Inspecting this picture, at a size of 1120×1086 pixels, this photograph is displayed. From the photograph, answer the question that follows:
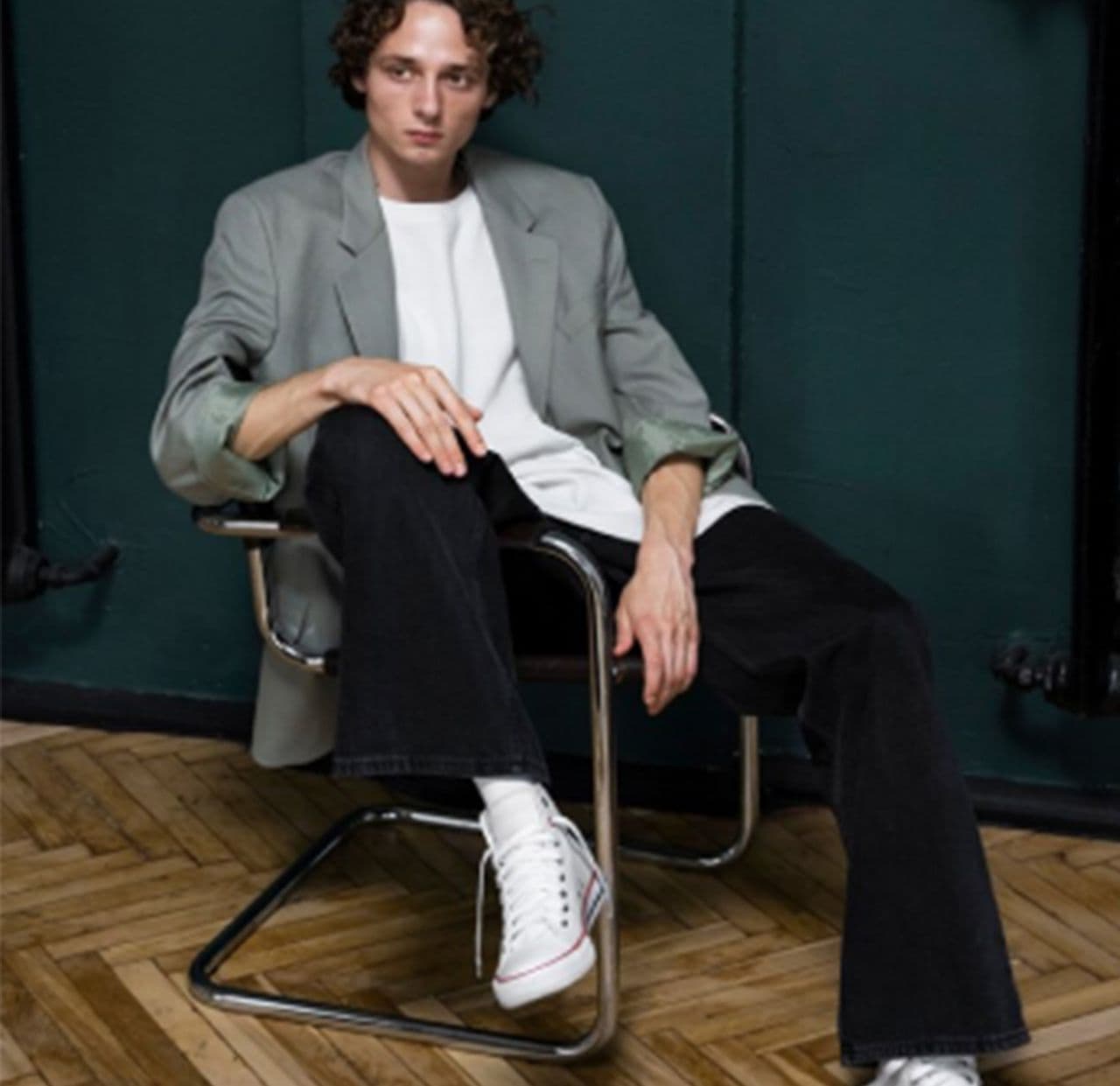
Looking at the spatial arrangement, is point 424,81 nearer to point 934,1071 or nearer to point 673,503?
point 673,503

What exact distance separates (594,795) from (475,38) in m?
0.86

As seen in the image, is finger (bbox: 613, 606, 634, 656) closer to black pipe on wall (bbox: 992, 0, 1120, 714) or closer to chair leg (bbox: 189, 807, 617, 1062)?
chair leg (bbox: 189, 807, 617, 1062)

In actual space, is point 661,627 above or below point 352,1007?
above

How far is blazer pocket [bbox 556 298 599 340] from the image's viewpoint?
9.34ft

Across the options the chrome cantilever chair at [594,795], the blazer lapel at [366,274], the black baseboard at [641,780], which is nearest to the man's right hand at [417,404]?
the chrome cantilever chair at [594,795]

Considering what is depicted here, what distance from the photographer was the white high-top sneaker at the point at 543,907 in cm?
238

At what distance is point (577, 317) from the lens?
285cm

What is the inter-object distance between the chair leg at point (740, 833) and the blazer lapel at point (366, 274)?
66 centimetres

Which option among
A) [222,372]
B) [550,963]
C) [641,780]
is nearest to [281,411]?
[222,372]

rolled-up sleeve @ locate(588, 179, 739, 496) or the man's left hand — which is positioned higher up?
rolled-up sleeve @ locate(588, 179, 739, 496)

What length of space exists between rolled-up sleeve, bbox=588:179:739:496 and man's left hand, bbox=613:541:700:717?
0.20 m

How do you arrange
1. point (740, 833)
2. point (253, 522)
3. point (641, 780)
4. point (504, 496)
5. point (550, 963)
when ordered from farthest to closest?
point (641, 780), point (740, 833), point (253, 522), point (504, 496), point (550, 963)

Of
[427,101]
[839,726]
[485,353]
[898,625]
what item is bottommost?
[839,726]

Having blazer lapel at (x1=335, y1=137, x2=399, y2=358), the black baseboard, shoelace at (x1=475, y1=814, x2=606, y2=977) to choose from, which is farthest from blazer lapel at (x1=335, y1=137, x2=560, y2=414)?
the black baseboard
